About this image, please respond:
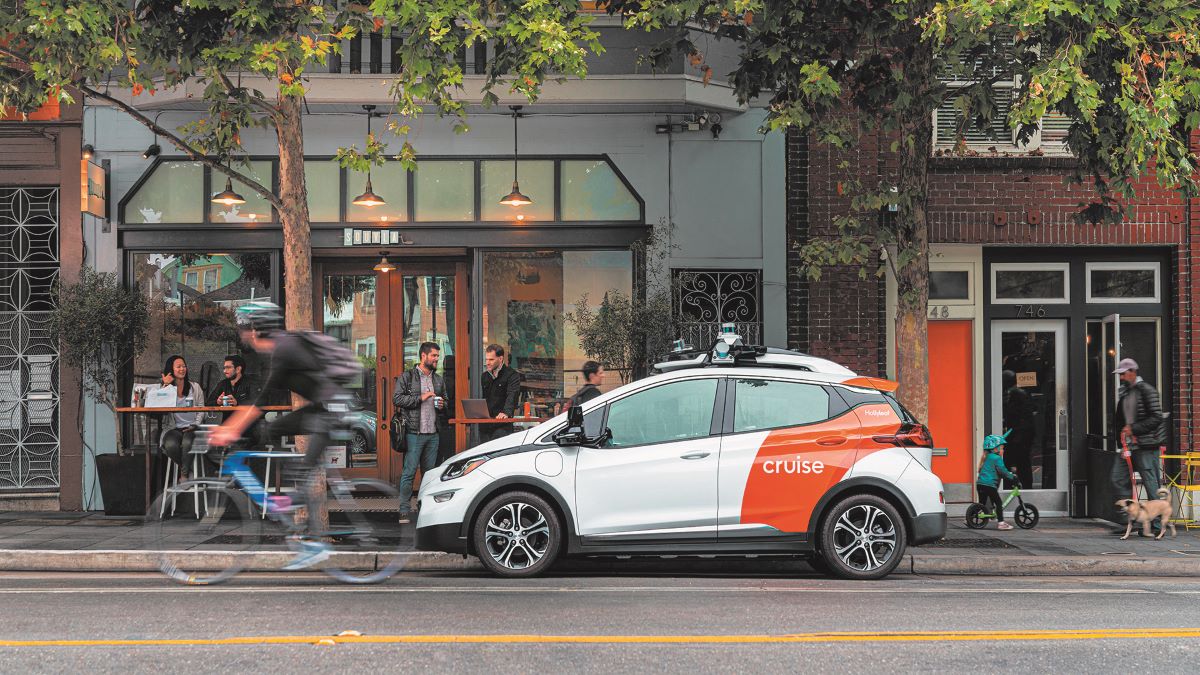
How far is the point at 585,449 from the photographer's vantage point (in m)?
9.01

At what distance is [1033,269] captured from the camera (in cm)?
1458

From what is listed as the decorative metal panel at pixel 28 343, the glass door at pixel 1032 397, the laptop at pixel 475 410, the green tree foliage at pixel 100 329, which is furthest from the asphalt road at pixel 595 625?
the glass door at pixel 1032 397

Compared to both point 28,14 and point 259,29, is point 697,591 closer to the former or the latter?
point 259,29

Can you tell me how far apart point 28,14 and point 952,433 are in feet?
39.1

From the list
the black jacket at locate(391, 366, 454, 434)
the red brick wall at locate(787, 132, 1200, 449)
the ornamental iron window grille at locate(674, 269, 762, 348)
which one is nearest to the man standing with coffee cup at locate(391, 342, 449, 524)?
the black jacket at locate(391, 366, 454, 434)

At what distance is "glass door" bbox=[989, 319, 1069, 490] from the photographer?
47.6ft

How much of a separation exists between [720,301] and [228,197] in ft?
21.6

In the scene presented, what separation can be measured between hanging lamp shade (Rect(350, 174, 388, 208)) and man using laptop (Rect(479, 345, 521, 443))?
8.37ft

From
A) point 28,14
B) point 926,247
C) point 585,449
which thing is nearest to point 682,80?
point 926,247

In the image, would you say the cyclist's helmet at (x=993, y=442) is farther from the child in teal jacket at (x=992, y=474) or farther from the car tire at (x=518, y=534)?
the car tire at (x=518, y=534)

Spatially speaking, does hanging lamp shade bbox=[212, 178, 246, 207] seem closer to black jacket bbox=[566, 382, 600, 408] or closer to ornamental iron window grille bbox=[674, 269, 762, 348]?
black jacket bbox=[566, 382, 600, 408]

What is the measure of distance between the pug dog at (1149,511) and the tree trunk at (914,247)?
290 centimetres

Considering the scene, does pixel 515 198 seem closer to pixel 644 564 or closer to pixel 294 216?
pixel 294 216

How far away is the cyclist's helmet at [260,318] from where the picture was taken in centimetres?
755
